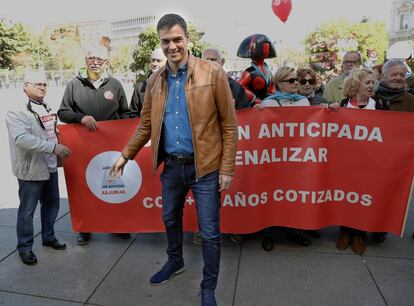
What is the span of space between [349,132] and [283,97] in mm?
668

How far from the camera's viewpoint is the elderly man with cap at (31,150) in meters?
3.20

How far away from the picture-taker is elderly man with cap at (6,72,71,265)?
10.5ft

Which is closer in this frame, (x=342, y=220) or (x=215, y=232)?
(x=215, y=232)

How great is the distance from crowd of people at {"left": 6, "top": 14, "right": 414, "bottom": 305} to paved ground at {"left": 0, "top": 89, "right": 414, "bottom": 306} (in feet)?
0.44

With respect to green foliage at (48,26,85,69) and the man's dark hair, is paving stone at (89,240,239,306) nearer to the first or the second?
the man's dark hair

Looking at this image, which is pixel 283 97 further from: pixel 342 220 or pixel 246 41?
pixel 342 220

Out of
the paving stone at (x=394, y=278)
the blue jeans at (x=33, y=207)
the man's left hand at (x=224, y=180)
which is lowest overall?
the paving stone at (x=394, y=278)

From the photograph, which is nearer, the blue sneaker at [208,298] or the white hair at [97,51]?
the blue sneaker at [208,298]

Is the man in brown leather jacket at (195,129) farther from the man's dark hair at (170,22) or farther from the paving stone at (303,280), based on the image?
the paving stone at (303,280)

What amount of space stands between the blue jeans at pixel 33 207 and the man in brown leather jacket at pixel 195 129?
1276 millimetres

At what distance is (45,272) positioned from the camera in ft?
10.8

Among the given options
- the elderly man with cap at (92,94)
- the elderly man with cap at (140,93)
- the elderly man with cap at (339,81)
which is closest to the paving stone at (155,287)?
the elderly man with cap at (92,94)

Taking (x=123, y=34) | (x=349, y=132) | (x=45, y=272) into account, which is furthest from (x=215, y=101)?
(x=123, y=34)

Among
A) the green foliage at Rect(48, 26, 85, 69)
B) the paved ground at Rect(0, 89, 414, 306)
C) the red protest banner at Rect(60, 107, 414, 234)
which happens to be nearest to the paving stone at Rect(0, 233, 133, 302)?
the paved ground at Rect(0, 89, 414, 306)
